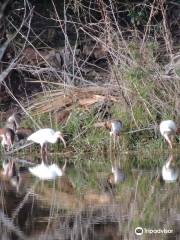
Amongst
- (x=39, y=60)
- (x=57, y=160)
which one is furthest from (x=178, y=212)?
(x=39, y=60)

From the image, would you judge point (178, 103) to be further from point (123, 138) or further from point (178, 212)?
point (178, 212)

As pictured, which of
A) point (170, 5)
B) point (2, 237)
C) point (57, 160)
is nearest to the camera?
point (2, 237)

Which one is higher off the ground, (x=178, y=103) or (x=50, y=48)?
(x=50, y=48)

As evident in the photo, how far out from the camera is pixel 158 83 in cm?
1706

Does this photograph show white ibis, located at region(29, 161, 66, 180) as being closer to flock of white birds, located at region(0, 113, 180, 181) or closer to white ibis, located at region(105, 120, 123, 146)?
flock of white birds, located at region(0, 113, 180, 181)

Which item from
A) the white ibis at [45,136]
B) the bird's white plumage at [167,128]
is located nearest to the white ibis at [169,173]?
the bird's white plumage at [167,128]

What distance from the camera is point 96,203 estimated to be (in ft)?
39.4

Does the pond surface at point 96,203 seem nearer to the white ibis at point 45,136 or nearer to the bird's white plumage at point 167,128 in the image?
the bird's white plumage at point 167,128

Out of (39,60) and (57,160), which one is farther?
(39,60)

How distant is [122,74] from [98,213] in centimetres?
625

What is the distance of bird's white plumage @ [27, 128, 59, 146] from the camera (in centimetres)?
1644

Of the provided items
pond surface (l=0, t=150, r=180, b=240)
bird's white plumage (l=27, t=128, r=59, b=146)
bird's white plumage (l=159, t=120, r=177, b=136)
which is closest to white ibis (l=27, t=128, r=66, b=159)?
bird's white plumage (l=27, t=128, r=59, b=146)

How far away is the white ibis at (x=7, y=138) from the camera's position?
1684cm

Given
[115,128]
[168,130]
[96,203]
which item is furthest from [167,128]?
[96,203]
